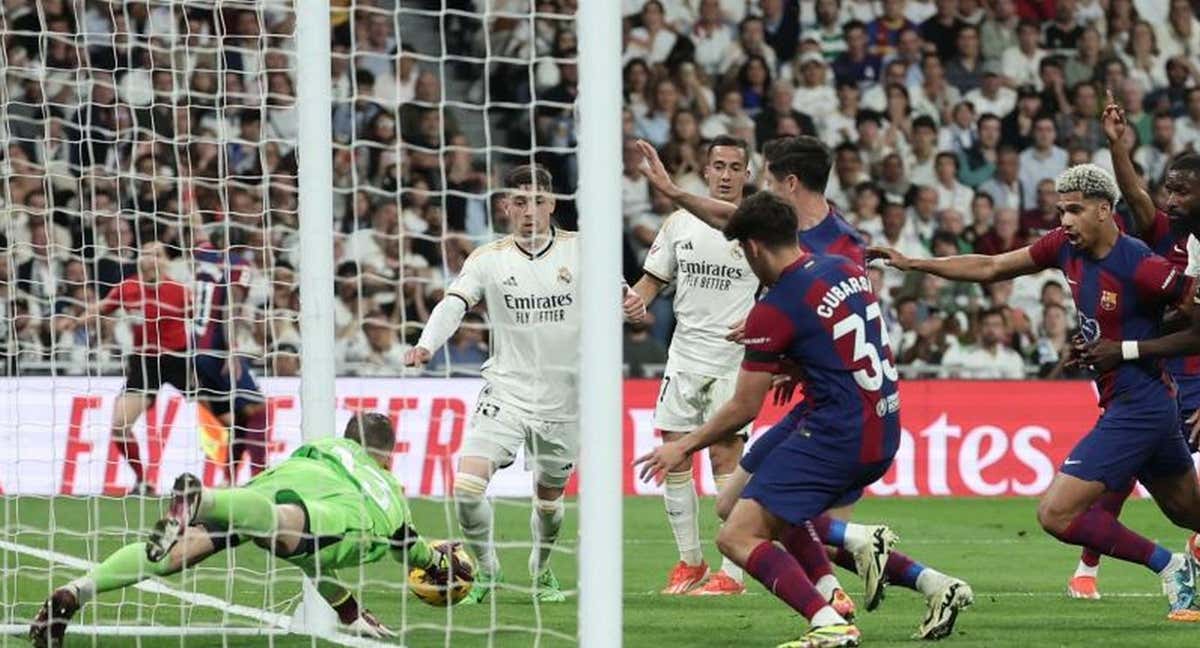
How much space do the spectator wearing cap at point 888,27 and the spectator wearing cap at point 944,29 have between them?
21 centimetres

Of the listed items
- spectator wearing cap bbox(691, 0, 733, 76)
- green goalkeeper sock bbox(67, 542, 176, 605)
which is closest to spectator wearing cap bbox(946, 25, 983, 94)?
spectator wearing cap bbox(691, 0, 733, 76)

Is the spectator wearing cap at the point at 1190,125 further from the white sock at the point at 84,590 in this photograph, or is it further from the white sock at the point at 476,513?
the white sock at the point at 84,590

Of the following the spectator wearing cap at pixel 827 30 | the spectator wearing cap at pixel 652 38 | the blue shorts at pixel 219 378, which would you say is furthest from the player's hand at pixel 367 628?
the spectator wearing cap at pixel 827 30

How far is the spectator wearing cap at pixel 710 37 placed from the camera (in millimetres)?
20875

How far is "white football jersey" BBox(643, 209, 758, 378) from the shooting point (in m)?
11.1

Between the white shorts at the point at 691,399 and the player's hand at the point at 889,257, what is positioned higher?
the player's hand at the point at 889,257

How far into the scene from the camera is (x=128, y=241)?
1486 centimetres

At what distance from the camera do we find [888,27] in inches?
848

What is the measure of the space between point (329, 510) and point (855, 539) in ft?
7.25

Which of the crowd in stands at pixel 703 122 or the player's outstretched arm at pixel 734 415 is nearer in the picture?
the player's outstretched arm at pixel 734 415

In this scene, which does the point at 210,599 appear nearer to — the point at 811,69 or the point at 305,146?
the point at 305,146

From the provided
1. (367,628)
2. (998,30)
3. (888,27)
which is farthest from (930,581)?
Result: (998,30)

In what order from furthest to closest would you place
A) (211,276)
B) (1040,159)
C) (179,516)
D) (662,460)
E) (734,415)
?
(1040,159)
(211,276)
(734,415)
(662,460)
(179,516)

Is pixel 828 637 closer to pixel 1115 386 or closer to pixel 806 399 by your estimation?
pixel 806 399
